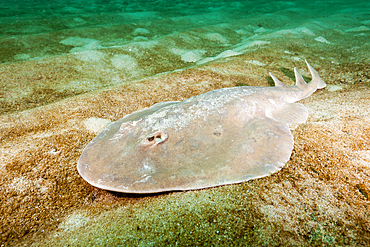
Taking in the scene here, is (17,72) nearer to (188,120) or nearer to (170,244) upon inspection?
(188,120)

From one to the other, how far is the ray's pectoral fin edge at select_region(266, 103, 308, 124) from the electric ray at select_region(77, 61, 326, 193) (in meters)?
0.27

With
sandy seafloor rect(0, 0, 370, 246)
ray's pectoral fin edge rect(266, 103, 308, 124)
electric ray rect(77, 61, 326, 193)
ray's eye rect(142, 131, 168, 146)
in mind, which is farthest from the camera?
ray's pectoral fin edge rect(266, 103, 308, 124)

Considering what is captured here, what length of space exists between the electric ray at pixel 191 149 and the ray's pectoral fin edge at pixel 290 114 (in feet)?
0.88

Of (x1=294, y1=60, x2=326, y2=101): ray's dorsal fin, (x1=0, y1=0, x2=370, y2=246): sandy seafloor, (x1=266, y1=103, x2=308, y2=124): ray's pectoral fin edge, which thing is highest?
(x1=294, y1=60, x2=326, y2=101): ray's dorsal fin

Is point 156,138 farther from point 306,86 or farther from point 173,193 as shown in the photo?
point 306,86

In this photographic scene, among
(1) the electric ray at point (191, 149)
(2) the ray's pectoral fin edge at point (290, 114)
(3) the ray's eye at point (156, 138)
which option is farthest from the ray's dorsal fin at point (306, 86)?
(3) the ray's eye at point (156, 138)

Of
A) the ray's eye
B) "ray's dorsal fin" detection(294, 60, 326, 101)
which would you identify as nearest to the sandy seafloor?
"ray's dorsal fin" detection(294, 60, 326, 101)

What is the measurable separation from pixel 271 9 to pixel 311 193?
2189 cm

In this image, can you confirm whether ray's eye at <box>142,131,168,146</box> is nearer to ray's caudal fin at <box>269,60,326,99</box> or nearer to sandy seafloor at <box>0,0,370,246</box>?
sandy seafloor at <box>0,0,370,246</box>

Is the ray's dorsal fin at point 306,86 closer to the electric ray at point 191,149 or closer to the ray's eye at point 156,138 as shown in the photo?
the electric ray at point 191,149

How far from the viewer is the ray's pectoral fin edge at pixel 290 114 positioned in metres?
2.73

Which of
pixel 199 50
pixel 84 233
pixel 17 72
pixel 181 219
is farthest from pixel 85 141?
pixel 199 50

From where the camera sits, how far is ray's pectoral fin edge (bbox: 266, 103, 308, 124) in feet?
8.95

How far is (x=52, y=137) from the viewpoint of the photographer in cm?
260
